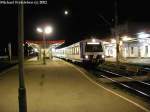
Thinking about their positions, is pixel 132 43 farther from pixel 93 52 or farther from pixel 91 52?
pixel 91 52

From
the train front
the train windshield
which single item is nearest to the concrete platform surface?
the train front

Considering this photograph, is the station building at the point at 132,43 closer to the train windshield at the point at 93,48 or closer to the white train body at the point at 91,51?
the train windshield at the point at 93,48

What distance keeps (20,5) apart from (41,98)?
5.79 m

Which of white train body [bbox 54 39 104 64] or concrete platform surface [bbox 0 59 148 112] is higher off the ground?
white train body [bbox 54 39 104 64]

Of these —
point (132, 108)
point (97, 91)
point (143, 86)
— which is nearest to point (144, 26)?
point (143, 86)

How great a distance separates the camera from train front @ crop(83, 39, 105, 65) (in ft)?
114

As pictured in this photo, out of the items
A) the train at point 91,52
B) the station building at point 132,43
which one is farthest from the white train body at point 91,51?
the station building at point 132,43

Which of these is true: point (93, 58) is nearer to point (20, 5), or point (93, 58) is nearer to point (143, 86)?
point (143, 86)

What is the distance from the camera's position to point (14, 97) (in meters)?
13.3

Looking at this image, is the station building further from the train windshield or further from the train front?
the train front

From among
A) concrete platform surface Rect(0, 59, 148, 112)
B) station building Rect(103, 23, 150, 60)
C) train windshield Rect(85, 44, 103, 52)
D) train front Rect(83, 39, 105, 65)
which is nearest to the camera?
concrete platform surface Rect(0, 59, 148, 112)

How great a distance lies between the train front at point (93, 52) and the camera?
114ft

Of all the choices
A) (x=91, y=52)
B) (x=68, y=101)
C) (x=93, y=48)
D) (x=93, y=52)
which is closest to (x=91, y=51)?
(x=91, y=52)

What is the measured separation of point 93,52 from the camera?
35.4 metres
